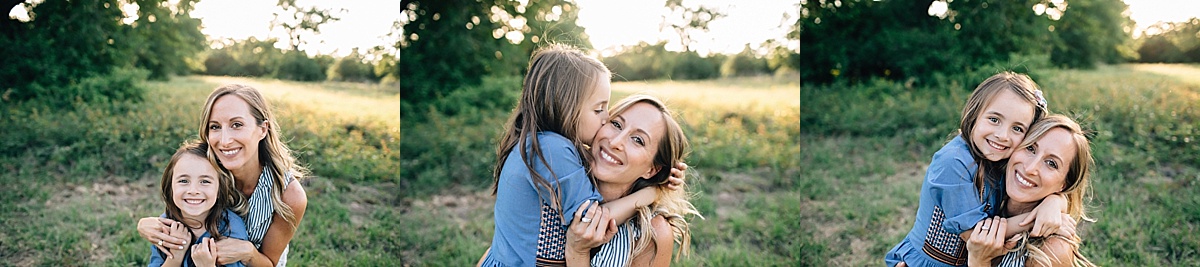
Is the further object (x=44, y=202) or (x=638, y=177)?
(x=44, y=202)

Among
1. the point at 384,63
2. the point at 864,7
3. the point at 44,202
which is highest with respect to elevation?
the point at 864,7

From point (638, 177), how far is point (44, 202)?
419 cm

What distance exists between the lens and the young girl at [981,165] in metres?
4.02

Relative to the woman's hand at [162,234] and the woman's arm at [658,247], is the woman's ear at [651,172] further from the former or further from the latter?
the woman's hand at [162,234]

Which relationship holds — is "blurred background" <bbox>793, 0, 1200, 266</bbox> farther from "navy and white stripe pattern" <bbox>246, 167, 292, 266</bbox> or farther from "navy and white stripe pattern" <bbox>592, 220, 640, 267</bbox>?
"navy and white stripe pattern" <bbox>246, 167, 292, 266</bbox>

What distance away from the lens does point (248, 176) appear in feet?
14.8

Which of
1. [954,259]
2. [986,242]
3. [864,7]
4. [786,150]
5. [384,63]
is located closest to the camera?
[986,242]

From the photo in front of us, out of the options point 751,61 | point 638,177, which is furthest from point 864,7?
point 638,177

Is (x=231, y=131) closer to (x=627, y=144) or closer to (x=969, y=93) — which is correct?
(x=627, y=144)

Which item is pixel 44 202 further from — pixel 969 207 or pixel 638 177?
pixel 969 207

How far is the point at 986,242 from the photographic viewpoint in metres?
4.04

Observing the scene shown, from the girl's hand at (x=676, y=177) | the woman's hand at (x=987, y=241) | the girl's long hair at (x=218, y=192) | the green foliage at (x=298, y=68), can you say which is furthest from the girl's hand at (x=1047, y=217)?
the green foliage at (x=298, y=68)

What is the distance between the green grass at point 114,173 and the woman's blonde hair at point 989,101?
12.6 ft

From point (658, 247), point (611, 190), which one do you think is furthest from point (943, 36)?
point (611, 190)
